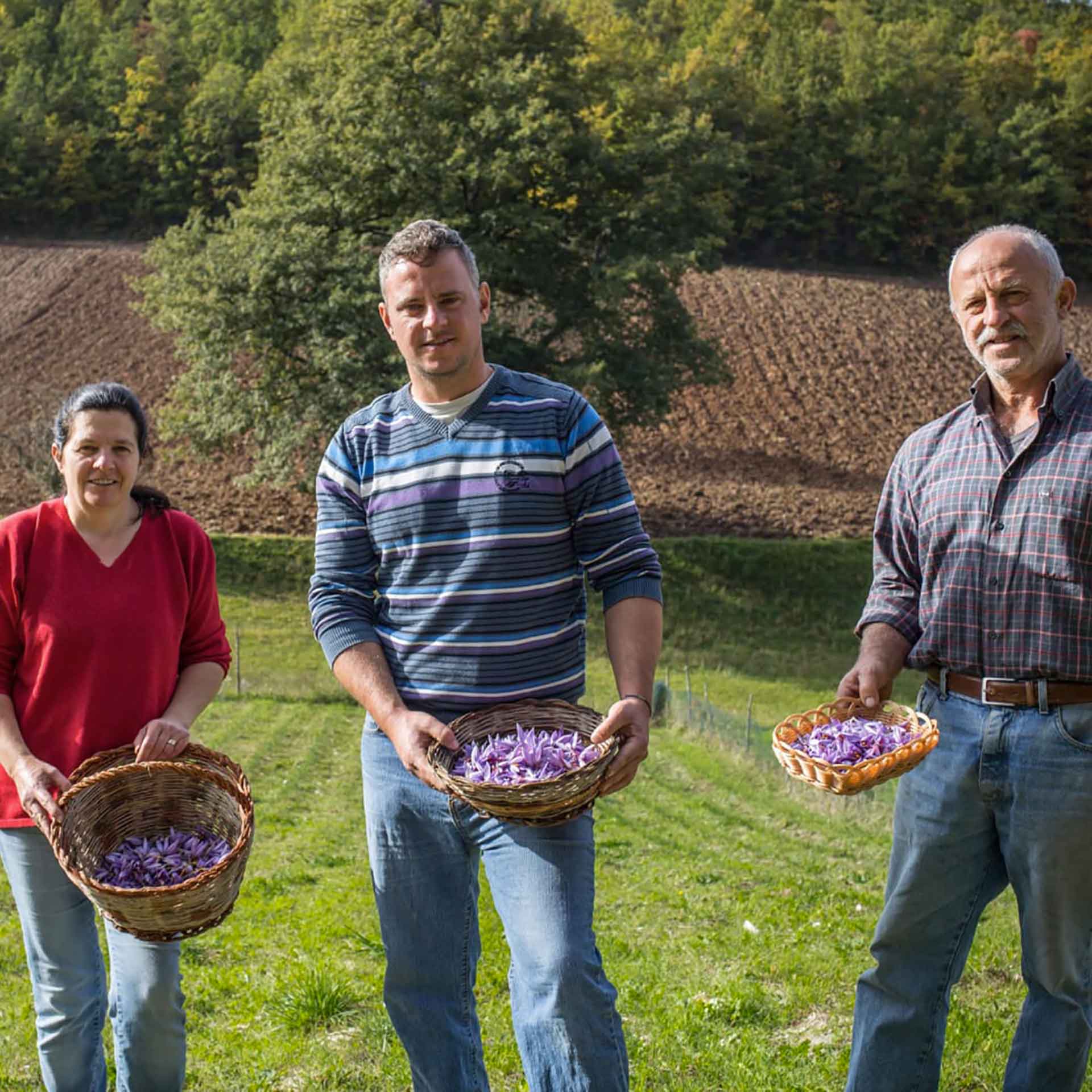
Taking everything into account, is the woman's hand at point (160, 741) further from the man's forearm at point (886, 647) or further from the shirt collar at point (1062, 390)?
the shirt collar at point (1062, 390)

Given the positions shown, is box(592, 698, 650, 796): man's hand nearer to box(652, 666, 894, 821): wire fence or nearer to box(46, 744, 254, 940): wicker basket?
box(46, 744, 254, 940): wicker basket

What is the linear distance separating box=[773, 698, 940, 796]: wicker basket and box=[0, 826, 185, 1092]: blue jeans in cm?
178

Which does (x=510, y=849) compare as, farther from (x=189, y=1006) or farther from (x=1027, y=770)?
(x=189, y=1006)

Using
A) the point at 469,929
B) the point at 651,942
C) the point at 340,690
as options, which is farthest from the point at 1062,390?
the point at 340,690

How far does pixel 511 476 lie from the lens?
3236 millimetres

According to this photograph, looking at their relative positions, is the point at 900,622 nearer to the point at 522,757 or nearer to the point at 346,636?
the point at 522,757

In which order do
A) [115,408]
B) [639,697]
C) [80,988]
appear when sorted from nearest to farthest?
1. [639,697]
2. [80,988]
3. [115,408]

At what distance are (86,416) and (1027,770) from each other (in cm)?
274

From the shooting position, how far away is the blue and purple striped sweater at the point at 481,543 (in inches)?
127

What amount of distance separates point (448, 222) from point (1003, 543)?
20.6 m

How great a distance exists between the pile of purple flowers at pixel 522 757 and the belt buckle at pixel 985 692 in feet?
3.62

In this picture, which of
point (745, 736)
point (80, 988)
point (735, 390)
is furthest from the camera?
point (735, 390)

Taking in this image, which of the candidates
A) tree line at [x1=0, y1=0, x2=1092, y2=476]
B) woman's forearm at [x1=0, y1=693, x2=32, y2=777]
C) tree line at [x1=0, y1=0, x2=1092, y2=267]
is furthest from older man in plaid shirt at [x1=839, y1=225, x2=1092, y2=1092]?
tree line at [x1=0, y1=0, x2=1092, y2=267]

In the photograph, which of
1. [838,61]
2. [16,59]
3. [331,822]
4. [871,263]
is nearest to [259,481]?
[331,822]
